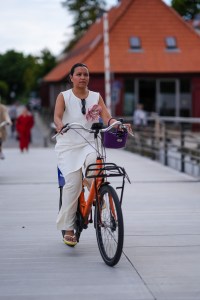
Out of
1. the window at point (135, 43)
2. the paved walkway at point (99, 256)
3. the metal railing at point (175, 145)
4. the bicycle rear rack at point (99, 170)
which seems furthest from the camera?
the window at point (135, 43)

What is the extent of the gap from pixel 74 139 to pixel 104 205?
69cm

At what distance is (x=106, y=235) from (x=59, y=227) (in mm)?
645

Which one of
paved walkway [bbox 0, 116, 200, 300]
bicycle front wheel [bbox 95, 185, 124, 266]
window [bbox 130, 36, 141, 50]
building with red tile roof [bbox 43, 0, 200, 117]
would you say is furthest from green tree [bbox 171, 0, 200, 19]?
window [bbox 130, 36, 141, 50]

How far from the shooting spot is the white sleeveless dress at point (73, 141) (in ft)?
21.1

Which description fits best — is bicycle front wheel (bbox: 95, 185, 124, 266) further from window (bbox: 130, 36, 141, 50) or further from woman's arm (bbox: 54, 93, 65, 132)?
window (bbox: 130, 36, 141, 50)

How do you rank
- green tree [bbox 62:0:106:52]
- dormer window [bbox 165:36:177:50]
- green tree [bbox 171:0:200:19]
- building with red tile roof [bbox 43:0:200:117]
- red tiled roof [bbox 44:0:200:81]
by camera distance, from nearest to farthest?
1. green tree [bbox 171:0:200:19]
2. building with red tile roof [bbox 43:0:200:117]
3. red tiled roof [bbox 44:0:200:81]
4. dormer window [bbox 165:36:177:50]
5. green tree [bbox 62:0:106:52]

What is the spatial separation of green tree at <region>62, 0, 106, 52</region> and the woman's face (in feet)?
144

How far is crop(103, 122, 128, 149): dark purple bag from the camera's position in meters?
6.18

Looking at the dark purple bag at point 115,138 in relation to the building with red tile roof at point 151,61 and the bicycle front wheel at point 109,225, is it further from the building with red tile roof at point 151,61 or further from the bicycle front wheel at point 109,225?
the building with red tile roof at point 151,61

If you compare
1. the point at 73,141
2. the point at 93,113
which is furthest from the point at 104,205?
the point at 93,113

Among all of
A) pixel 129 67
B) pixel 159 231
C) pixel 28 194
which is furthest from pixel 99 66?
pixel 159 231

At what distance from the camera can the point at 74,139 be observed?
21.2 ft

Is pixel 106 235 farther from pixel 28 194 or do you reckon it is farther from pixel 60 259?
pixel 28 194

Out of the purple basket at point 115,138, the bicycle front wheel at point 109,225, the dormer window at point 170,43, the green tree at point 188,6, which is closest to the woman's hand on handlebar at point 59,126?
the purple basket at point 115,138
